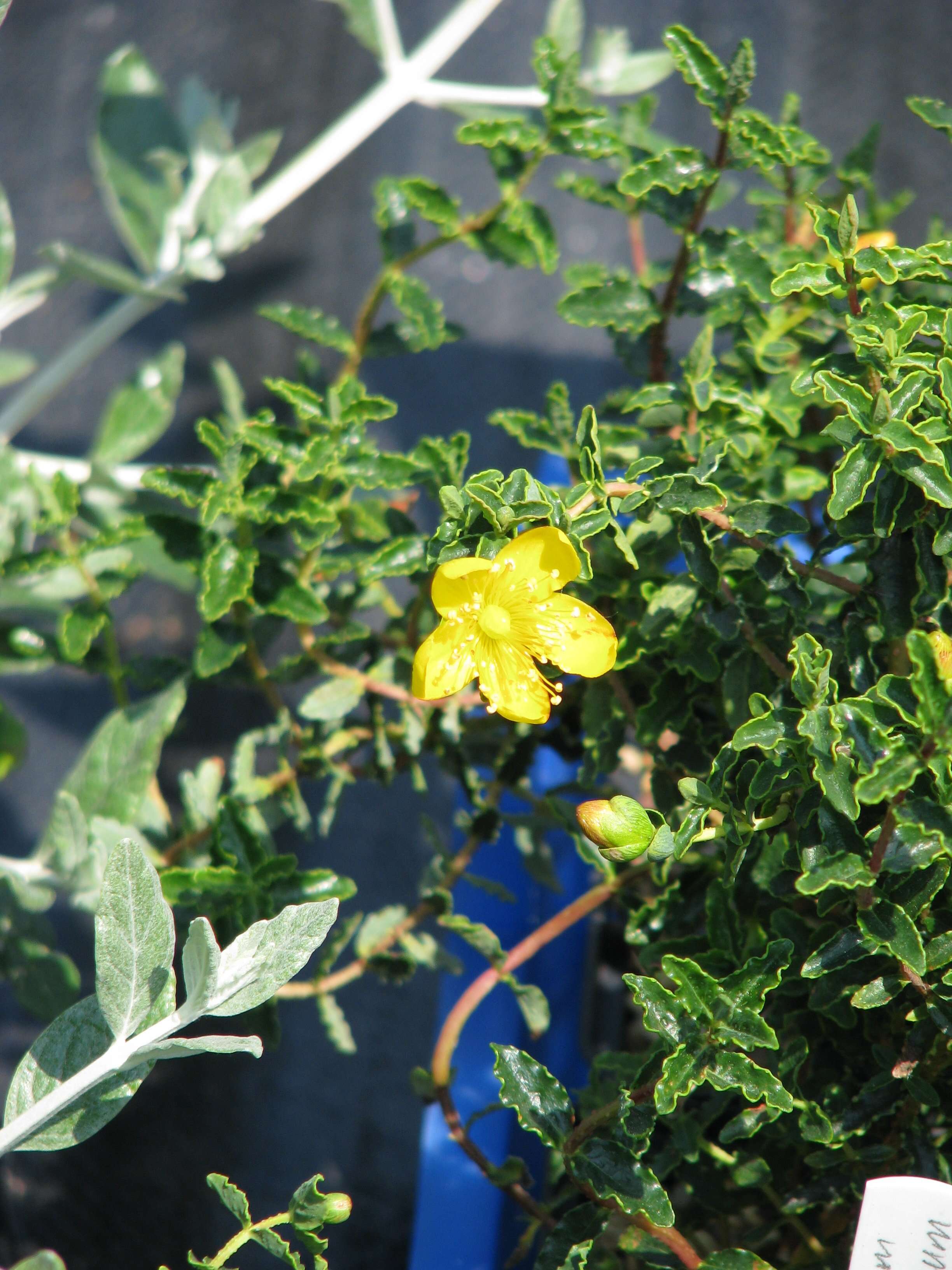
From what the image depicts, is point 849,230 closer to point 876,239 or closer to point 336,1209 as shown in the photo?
point 876,239

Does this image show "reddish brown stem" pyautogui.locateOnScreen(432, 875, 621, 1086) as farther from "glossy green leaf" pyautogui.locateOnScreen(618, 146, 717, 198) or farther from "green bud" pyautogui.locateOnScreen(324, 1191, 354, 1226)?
"glossy green leaf" pyautogui.locateOnScreen(618, 146, 717, 198)

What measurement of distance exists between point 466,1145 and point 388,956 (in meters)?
0.14

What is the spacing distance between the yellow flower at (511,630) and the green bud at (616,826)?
76 mm

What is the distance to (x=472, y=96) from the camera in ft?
3.22

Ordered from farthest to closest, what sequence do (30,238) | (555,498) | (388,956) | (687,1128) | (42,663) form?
1. (30,238)
2. (42,663)
3. (388,956)
4. (687,1128)
5. (555,498)

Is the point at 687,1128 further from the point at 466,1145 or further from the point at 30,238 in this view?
the point at 30,238

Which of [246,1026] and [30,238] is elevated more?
[30,238]

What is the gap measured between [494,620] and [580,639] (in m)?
0.06

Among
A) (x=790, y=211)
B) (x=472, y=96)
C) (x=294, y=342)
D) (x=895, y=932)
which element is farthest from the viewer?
(x=294, y=342)

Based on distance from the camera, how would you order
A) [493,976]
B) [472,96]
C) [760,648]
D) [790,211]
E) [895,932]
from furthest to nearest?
[472,96]
[790,211]
[493,976]
[760,648]
[895,932]

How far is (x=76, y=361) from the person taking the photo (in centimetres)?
103

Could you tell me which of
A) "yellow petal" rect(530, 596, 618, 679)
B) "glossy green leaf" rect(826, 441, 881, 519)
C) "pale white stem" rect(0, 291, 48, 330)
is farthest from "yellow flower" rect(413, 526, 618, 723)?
"pale white stem" rect(0, 291, 48, 330)

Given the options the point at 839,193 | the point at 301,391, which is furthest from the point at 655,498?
the point at 839,193

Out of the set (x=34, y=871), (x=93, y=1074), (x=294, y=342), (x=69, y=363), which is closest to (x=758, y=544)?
(x=93, y=1074)
